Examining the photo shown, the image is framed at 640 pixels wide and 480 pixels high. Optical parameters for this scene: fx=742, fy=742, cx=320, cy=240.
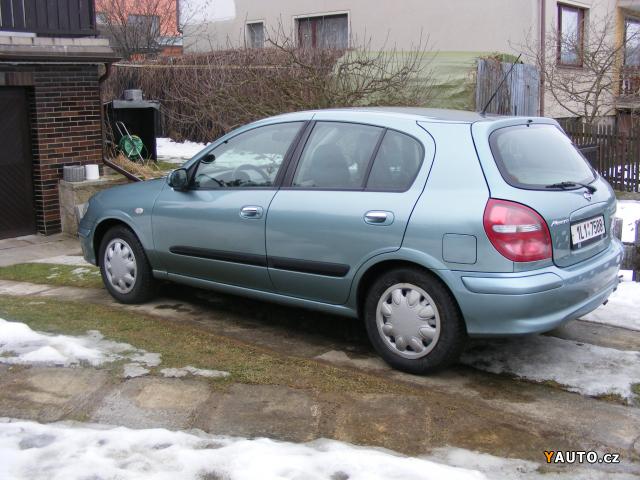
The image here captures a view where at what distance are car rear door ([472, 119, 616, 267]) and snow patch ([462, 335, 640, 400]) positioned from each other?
2.33 feet

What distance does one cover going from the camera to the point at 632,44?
66.0 ft

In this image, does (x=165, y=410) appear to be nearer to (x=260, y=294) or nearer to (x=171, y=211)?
(x=260, y=294)

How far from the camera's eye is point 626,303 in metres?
6.00

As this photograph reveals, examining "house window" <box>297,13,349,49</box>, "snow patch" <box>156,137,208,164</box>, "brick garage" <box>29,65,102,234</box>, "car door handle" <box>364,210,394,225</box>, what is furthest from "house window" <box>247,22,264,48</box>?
"car door handle" <box>364,210,394,225</box>

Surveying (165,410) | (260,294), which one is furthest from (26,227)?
(165,410)

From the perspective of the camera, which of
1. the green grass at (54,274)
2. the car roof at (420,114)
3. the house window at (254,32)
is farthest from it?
the house window at (254,32)

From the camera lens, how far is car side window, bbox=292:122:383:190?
4777 millimetres

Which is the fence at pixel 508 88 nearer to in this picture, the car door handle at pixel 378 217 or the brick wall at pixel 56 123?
the brick wall at pixel 56 123

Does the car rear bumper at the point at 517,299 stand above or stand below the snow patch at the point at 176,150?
below

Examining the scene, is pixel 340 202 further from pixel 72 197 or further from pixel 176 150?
pixel 176 150

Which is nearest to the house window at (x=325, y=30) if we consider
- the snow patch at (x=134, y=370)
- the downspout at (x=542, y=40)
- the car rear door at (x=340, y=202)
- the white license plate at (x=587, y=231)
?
the downspout at (x=542, y=40)

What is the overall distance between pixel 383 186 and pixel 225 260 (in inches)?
55.2

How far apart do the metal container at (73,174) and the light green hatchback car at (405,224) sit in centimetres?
398

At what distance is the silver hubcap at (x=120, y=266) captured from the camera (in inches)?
238
